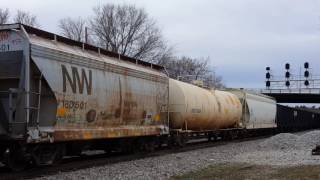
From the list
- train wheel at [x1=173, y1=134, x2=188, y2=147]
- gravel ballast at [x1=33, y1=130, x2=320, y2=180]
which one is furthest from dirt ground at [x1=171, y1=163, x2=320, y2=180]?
A: train wheel at [x1=173, y1=134, x2=188, y2=147]

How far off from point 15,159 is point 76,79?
281cm

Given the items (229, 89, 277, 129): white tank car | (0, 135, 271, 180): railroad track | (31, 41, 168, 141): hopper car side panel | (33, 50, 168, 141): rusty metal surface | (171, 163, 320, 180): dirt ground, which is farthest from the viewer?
(229, 89, 277, 129): white tank car

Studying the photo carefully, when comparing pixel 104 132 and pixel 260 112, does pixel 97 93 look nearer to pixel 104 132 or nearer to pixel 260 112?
pixel 104 132

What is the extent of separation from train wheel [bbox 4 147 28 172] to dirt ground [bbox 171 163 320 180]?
3955 millimetres

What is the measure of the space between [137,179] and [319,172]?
4.54m

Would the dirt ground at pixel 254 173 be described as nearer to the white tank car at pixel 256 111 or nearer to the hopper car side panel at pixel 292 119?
the white tank car at pixel 256 111

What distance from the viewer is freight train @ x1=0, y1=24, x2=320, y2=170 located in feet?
44.2

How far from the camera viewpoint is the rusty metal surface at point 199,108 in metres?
23.5

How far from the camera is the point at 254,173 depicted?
13.9 m

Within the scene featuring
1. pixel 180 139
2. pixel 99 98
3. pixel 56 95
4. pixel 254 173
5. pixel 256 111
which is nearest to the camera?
pixel 254 173

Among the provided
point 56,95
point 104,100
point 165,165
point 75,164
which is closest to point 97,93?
point 104,100

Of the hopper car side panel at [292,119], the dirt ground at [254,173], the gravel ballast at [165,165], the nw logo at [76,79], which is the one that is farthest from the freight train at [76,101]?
the hopper car side panel at [292,119]

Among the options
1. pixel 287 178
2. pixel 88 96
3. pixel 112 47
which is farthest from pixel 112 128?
pixel 112 47

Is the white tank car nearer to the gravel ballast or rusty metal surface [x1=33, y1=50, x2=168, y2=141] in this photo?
the gravel ballast
